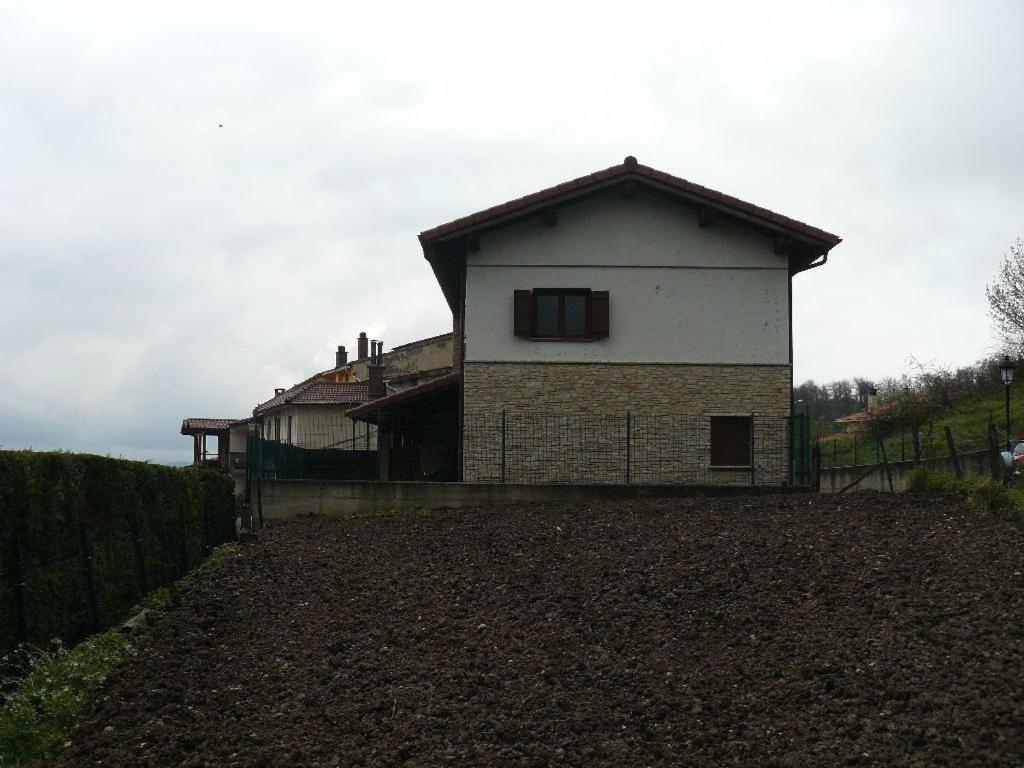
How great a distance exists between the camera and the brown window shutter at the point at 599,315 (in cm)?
2216

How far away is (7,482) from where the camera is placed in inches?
391

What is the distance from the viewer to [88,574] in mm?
11641

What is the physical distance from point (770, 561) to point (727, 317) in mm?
11435

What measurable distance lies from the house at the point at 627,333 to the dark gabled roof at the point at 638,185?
0.09 feet

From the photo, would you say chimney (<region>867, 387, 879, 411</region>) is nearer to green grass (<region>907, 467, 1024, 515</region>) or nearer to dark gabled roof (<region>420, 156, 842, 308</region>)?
dark gabled roof (<region>420, 156, 842, 308</region>)

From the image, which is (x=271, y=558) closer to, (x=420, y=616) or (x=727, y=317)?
(x=420, y=616)

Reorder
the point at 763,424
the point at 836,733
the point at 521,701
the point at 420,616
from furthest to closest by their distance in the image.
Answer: the point at 763,424 < the point at 420,616 < the point at 521,701 < the point at 836,733

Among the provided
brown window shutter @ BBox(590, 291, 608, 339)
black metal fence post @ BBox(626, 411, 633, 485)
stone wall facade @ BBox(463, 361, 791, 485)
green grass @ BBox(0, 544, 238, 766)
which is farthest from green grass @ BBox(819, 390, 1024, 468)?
green grass @ BBox(0, 544, 238, 766)

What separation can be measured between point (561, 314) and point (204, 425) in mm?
43412

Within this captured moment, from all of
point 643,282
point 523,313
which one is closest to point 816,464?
point 643,282

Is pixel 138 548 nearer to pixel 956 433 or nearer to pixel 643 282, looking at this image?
pixel 643 282

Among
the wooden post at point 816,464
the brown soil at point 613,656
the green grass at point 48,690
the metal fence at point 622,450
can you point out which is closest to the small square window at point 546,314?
the metal fence at point 622,450

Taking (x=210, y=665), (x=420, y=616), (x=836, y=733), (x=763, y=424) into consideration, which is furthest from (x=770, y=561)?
(x=763, y=424)

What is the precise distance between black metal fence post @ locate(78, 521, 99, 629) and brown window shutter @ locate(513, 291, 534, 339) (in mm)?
11834
